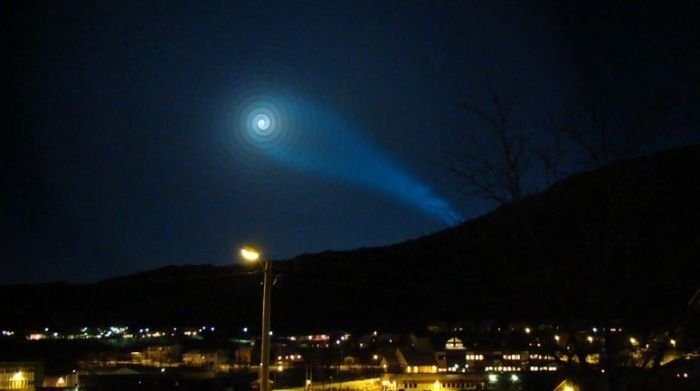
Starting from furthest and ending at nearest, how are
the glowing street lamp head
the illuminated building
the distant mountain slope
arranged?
the illuminated building
the glowing street lamp head
the distant mountain slope

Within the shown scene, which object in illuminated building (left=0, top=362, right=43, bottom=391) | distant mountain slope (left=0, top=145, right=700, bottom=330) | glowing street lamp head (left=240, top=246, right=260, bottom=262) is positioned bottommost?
illuminated building (left=0, top=362, right=43, bottom=391)

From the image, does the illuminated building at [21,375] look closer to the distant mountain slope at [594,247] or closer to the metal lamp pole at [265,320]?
the metal lamp pole at [265,320]

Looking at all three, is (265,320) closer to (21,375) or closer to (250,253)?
(250,253)

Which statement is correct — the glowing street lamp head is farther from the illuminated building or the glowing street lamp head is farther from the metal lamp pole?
the illuminated building

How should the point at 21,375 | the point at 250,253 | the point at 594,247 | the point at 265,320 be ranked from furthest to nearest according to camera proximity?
the point at 21,375, the point at 265,320, the point at 250,253, the point at 594,247

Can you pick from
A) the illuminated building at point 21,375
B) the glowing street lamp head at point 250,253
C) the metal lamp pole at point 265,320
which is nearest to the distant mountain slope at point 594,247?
the glowing street lamp head at point 250,253

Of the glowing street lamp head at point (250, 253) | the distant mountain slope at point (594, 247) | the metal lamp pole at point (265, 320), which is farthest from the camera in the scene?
the metal lamp pole at point (265, 320)

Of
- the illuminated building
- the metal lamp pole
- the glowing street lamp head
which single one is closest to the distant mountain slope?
the glowing street lamp head

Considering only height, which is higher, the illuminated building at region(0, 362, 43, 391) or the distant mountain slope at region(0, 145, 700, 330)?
the distant mountain slope at region(0, 145, 700, 330)

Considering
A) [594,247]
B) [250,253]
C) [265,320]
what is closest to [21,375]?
[265,320]

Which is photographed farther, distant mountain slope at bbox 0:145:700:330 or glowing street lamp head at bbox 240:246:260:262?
glowing street lamp head at bbox 240:246:260:262

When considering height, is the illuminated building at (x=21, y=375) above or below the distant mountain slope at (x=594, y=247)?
below
